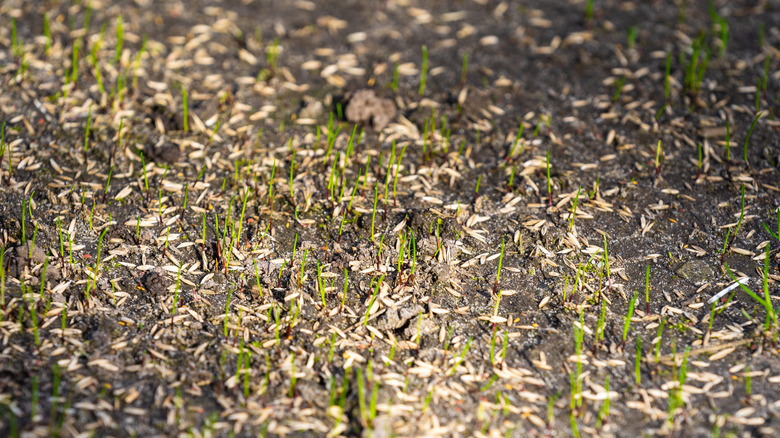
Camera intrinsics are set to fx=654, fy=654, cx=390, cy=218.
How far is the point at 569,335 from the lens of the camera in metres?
3.83

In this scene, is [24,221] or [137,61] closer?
[24,221]

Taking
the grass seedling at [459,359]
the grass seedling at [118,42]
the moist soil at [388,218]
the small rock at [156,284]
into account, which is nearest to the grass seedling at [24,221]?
the moist soil at [388,218]

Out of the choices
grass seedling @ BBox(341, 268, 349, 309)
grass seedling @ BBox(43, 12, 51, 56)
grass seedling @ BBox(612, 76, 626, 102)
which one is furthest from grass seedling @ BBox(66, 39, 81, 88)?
grass seedling @ BBox(612, 76, 626, 102)

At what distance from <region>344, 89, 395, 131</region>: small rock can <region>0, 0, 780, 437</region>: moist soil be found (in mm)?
23

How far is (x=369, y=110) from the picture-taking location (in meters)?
5.18

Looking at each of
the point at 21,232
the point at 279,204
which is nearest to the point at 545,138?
the point at 279,204

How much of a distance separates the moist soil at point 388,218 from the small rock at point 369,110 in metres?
0.02

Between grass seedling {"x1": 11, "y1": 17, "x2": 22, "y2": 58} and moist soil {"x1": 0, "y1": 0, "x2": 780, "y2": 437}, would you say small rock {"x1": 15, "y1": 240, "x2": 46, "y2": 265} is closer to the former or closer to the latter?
moist soil {"x1": 0, "y1": 0, "x2": 780, "y2": 437}

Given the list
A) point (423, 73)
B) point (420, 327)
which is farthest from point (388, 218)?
point (423, 73)

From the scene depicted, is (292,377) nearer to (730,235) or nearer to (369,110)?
(369,110)

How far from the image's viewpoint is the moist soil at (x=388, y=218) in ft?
11.4

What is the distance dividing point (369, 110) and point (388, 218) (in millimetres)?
1109

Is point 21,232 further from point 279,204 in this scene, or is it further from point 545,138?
point 545,138

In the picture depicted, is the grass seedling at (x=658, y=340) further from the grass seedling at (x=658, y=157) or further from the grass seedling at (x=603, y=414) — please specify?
the grass seedling at (x=658, y=157)
